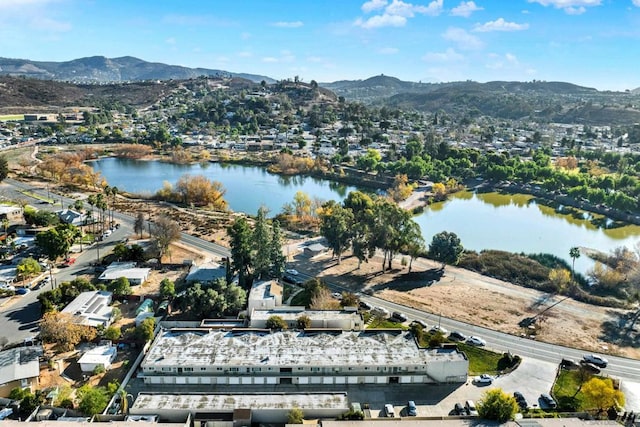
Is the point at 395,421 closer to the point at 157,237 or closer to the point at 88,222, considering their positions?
the point at 157,237

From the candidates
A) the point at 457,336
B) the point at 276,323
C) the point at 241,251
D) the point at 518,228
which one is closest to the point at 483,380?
the point at 457,336

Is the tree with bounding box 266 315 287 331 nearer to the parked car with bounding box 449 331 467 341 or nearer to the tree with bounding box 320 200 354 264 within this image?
the parked car with bounding box 449 331 467 341

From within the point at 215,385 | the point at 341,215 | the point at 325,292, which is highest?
the point at 341,215

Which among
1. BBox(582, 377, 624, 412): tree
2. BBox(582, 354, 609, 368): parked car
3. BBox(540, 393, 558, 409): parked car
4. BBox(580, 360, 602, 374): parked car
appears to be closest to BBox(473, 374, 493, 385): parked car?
BBox(540, 393, 558, 409): parked car

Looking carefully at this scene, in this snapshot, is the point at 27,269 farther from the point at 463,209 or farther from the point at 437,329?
the point at 463,209

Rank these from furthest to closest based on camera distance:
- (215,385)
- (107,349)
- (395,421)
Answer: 1. (107,349)
2. (215,385)
3. (395,421)

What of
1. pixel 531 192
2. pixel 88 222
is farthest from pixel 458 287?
pixel 531 192
